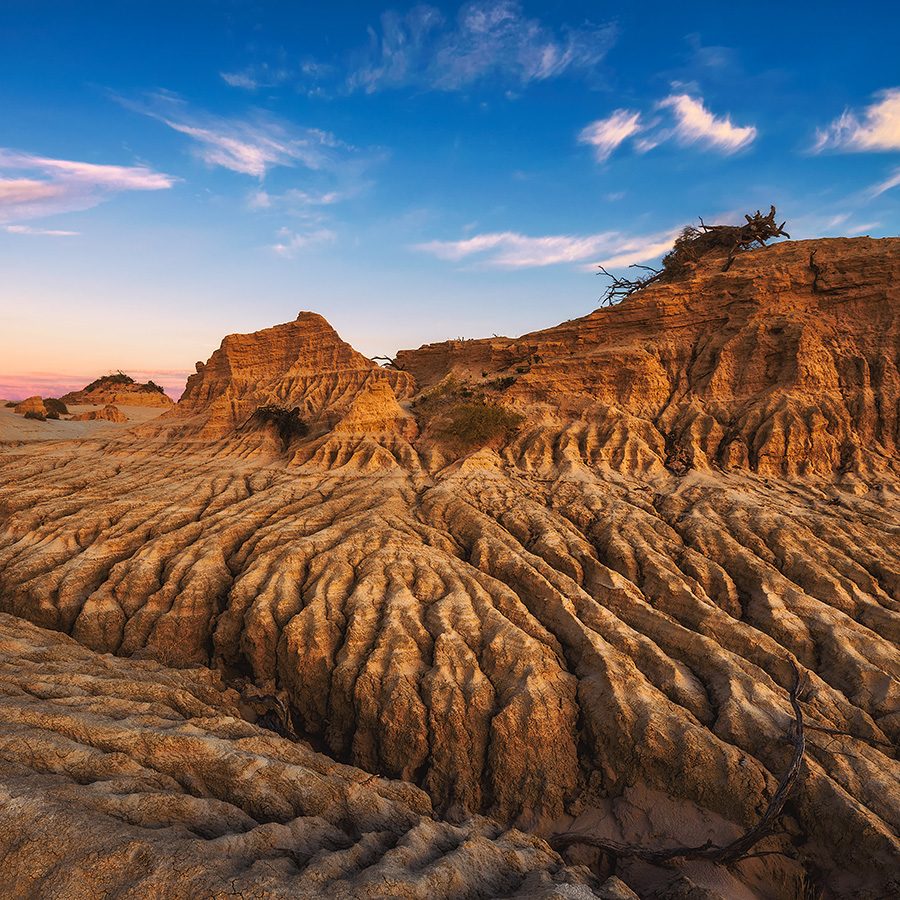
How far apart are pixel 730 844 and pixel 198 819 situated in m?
8.05

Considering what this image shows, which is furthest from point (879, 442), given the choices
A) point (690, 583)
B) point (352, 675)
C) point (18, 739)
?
point (18, 739)

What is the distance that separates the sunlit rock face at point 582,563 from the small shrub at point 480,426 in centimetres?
66

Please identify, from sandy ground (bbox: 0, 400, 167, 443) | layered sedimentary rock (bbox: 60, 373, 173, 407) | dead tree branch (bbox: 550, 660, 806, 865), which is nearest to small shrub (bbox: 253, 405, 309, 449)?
sandy ground (bbox: 0, 400, 167, 443)

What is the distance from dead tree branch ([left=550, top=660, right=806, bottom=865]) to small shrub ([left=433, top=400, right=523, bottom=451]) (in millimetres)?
15509

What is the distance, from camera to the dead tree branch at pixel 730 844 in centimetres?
792

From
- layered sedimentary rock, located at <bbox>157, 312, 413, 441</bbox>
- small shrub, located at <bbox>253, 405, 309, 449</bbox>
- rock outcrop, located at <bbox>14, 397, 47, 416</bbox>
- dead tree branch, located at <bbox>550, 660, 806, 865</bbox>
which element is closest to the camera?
dead tree branch, located at <bbox>550, 660, 806, 865</bbox>

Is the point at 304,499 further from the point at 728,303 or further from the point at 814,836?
the point at 728,303

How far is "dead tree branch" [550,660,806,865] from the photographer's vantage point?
7918 millimetres

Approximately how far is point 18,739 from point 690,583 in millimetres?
13915

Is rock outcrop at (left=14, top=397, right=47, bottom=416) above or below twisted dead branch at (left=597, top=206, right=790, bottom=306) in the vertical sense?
below

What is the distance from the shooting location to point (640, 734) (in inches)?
373

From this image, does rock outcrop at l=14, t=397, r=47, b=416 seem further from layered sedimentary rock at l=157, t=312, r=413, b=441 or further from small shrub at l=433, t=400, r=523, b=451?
small shrub at l=433, t=400, r=523, b=451

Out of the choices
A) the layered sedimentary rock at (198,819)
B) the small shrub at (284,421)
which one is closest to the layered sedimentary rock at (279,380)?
the small shrub at (284,421)

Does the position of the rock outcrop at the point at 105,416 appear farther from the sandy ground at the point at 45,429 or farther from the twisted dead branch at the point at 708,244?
the twisted dead branch at the point at 708,244
